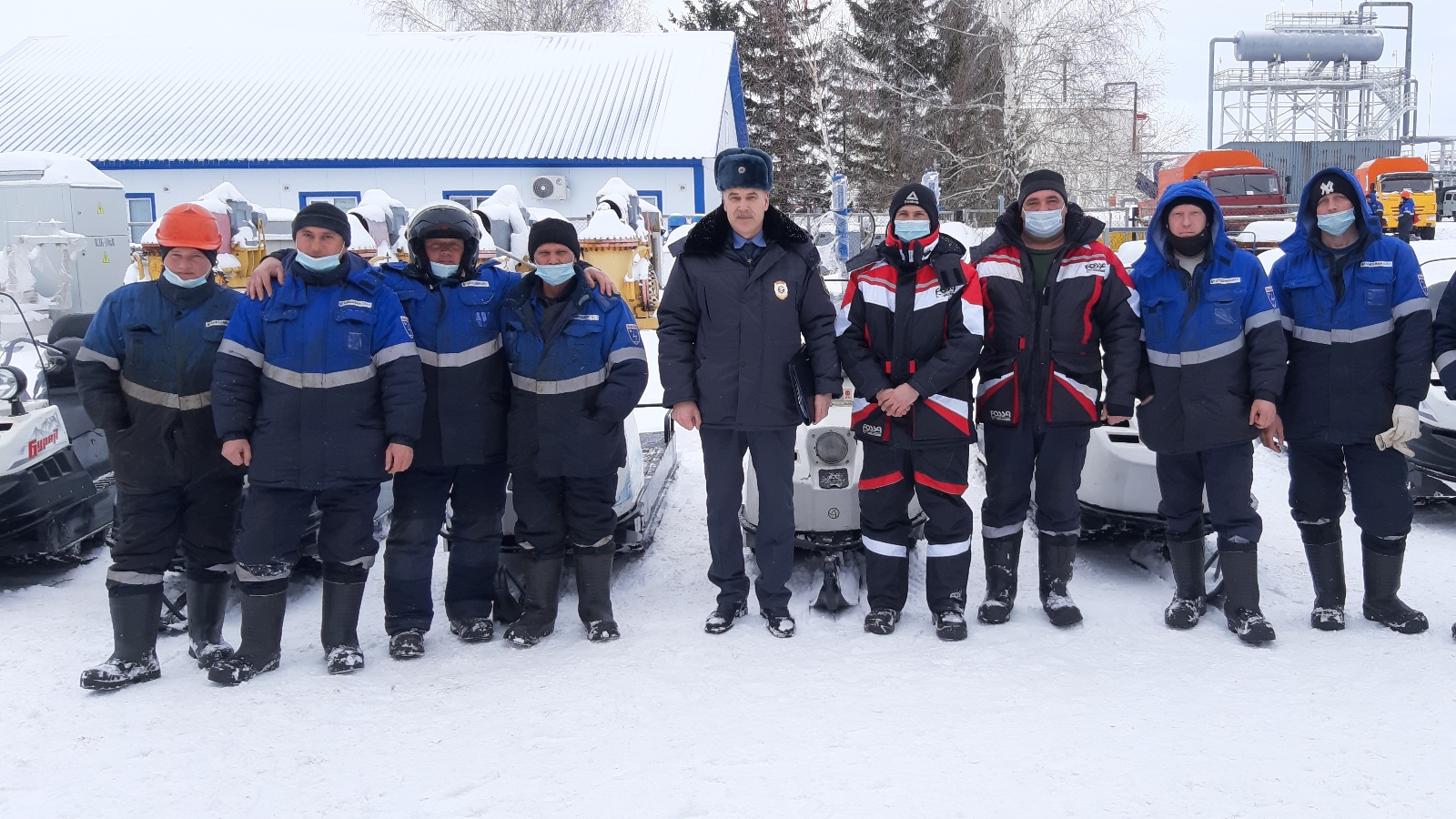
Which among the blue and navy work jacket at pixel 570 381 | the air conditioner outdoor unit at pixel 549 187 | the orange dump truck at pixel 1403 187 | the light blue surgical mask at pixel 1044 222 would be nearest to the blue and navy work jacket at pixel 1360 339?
the light blue surgical mask at pixel 1044 222

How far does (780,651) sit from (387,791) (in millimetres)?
1499

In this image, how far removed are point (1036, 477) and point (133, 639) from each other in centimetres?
340

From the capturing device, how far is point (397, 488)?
3.97 m

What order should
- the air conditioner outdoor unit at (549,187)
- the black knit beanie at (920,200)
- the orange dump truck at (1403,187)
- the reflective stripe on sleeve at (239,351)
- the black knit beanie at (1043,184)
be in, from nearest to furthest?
the reflective stripe on sleeve at (239,351) → the black knit beanie at (920,200) → the black knit beanie at (1043,184) → the air conditioner outdoor unit at (549,187) → the orange dump truck at (1403,187)

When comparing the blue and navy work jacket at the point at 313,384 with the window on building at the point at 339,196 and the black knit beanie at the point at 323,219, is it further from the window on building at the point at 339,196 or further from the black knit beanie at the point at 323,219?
the window on building at the point at 339,196

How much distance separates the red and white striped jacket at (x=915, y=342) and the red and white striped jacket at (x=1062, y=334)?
0.16 meters

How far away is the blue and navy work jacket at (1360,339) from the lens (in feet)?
12.7

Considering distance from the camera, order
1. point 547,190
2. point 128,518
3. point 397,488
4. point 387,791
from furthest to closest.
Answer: point 547,190 < point 397,488 < point 128,518 < point 387,791

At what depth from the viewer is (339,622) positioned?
377 cm

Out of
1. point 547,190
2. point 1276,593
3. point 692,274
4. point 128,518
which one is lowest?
point 1276,593

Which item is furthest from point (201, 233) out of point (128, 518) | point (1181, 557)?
point (1181, 557)

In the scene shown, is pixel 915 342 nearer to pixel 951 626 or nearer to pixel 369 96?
pixel 951 626

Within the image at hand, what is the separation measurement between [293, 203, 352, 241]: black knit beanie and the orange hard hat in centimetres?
31

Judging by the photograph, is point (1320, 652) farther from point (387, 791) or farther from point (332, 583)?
point (332, 583)
